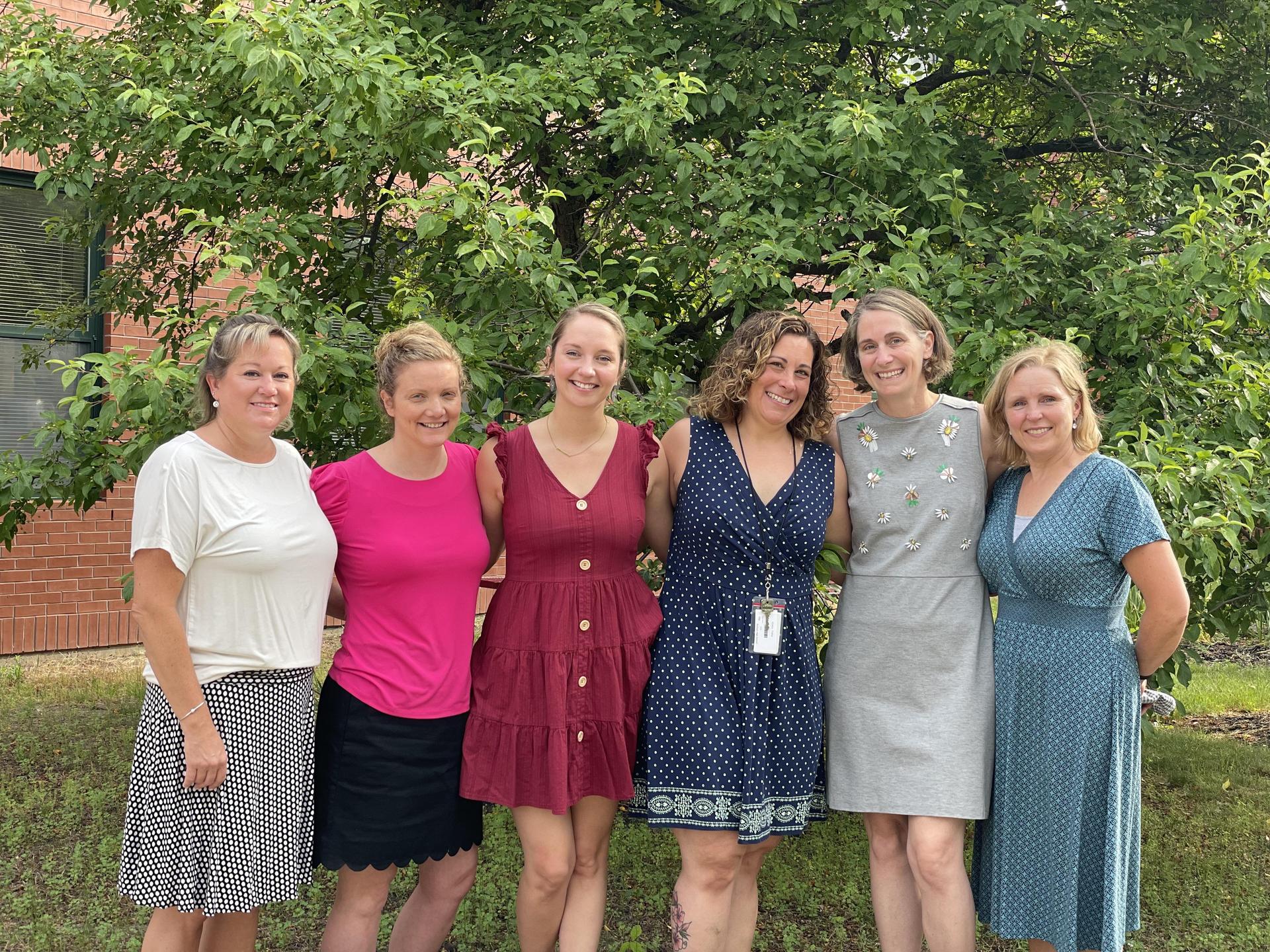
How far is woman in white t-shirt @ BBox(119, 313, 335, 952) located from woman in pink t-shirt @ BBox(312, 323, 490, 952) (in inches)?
4.2

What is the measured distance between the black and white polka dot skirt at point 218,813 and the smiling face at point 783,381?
1.46 metres

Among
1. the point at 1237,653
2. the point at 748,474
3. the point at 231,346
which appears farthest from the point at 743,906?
the point at 1237,653

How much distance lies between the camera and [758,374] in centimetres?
322

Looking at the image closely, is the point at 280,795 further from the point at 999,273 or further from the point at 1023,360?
the point at 999,273

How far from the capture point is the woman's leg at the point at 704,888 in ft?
10.1

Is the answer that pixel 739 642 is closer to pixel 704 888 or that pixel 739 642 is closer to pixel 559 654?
pixel 559 654

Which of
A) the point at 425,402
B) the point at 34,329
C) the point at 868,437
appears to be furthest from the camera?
the point at 34,329

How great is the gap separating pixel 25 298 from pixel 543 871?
6583mm

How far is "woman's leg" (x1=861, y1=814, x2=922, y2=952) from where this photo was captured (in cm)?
320

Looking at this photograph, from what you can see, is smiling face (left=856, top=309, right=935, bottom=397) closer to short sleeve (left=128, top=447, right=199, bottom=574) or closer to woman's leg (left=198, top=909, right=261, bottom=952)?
short sleeve (left=128, top=447, right=199, bottom=574)

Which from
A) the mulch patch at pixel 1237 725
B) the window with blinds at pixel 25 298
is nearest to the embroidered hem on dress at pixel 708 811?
the mulch patch at pixel 1237 725

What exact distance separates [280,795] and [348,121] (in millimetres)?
2308

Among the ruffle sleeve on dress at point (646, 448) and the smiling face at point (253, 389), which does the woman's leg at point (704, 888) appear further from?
the smiling face at point (253, 389)

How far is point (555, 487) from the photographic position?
312cm
